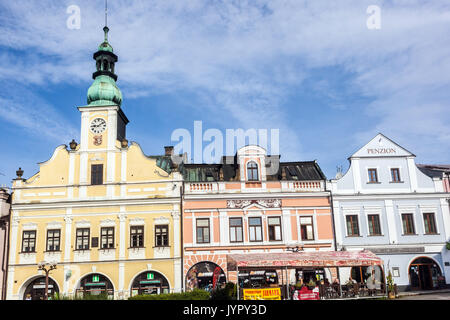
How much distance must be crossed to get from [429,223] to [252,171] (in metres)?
13.0

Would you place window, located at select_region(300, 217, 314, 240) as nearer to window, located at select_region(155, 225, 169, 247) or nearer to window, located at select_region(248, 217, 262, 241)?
window, located at select_region(248, 217, 262, 241)

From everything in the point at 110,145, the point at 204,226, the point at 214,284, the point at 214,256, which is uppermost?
the point at 110,145

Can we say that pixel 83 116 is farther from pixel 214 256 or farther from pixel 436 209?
pixel 436 209

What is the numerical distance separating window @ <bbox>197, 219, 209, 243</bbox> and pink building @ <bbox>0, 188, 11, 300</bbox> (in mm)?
13229

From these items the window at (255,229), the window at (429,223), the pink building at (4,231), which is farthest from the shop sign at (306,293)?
the pink building at (4,231)

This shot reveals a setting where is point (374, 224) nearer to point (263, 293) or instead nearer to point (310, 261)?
point (310, 261)

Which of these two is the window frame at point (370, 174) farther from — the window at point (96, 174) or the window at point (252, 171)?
the window at point (96, 174)

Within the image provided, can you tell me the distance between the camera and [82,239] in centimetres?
2991

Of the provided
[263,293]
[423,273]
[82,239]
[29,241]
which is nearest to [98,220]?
[82,239]

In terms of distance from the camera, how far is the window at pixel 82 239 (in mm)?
29750

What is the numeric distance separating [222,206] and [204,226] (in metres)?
1.86
